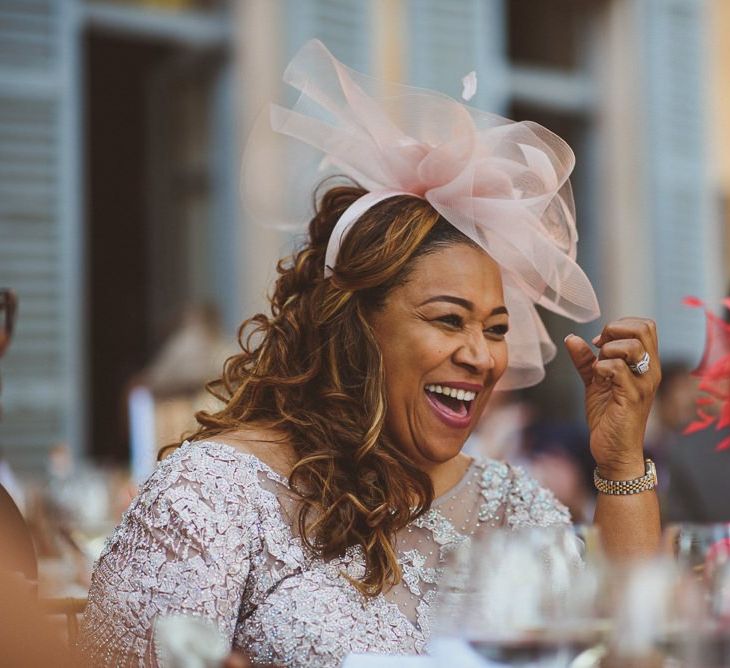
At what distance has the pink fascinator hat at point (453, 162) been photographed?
6.42 ft

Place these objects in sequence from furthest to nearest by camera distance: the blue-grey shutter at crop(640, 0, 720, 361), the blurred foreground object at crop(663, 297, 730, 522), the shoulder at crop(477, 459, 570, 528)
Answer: the blue-grey shutter at crop(640, 0, 720, 361) → the blurred foreground object at crop(663, 297, 730, 522) → the shoulder at crop(477, 459, 570, 528)

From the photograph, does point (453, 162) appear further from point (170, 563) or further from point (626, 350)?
point (170, 563)

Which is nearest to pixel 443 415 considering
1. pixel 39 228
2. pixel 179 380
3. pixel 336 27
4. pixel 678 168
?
pixel 179 380

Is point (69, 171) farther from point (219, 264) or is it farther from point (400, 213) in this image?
point (400, 213)

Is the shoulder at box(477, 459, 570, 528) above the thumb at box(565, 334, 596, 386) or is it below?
below

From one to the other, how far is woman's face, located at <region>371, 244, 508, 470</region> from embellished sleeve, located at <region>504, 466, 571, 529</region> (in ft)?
0.87

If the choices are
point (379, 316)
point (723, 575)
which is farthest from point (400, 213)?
point (723, 575)

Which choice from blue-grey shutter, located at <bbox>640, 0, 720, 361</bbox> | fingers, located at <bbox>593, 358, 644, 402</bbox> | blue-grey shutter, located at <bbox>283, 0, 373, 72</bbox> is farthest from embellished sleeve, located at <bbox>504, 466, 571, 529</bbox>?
blue-grey shutter, located at <bbox>640, 0, 720, 361</bbox>

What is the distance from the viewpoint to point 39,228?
5.31 meters

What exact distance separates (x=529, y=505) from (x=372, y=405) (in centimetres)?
45

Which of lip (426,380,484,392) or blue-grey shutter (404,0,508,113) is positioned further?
blue-grey shutter (404,0,508,113)

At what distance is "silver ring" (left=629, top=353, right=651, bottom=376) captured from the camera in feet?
6.23

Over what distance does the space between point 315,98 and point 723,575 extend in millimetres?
1135

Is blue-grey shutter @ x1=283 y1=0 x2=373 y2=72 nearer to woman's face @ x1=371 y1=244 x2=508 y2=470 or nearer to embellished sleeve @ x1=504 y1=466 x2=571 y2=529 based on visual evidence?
embellished sleeve @ x1=504 y1=466 x2=571 y2=529
